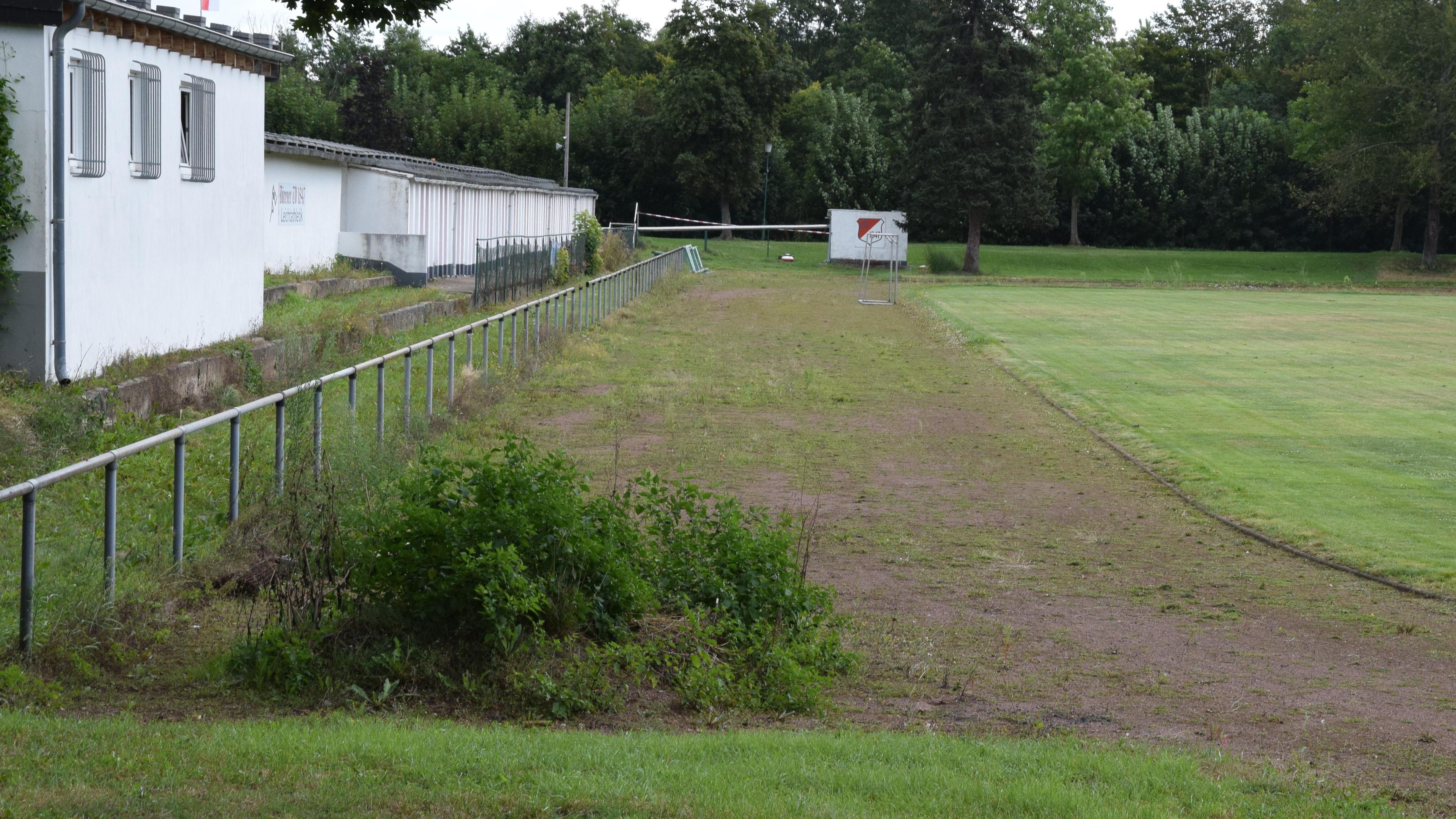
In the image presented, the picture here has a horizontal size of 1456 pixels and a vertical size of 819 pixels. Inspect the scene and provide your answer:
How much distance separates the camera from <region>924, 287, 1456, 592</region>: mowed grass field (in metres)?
12.6

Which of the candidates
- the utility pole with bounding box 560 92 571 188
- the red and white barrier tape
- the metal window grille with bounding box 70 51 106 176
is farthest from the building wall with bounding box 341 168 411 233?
the red and white barrier tape

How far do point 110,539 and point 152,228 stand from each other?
10.6 metres

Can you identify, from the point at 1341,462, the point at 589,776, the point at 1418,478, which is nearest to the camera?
the point at 589,776

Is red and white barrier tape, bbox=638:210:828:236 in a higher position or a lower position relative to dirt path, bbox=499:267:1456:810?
higher

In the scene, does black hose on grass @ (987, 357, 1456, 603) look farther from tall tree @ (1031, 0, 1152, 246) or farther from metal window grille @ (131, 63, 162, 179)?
tall tree @ (1031, 0, 1152, 246)

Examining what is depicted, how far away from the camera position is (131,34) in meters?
16.1

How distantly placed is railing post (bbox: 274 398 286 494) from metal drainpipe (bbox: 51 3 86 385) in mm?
5566

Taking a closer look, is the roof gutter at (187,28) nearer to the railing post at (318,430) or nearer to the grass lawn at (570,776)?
the railing post at (318,430)

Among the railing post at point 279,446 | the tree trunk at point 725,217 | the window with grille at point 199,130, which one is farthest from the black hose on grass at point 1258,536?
the tree trunk at point 725,217

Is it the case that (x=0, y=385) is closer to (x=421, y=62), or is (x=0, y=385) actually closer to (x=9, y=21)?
(x=9, y=21)

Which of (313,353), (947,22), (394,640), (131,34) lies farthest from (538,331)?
(947,22)

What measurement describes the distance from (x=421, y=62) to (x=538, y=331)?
74214mm

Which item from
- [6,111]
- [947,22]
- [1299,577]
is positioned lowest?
[1299,577]

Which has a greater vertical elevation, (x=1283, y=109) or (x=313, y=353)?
(x=1283, y=109)
